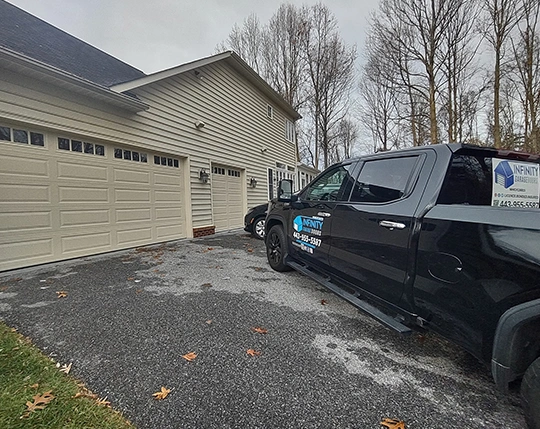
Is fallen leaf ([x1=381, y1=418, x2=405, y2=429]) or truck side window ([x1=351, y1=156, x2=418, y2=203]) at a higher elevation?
truck side window ([x1=351, y1=156, x2=418, y2=203])

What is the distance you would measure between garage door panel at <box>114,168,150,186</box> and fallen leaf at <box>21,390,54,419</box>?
5.06 m

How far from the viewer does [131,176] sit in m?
6.39

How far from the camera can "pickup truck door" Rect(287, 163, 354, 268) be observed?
126 inches

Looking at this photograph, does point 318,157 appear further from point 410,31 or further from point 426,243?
point 426,243

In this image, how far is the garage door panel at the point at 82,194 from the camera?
5.11 metres

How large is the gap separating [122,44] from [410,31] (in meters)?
12.4

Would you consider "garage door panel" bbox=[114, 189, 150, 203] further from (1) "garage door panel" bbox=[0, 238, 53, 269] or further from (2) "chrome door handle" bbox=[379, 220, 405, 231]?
(2) "chrome door handle" bbox=[379, 220, 405, 231]

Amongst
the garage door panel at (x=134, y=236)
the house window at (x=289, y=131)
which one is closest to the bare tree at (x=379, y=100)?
the house window at (x=289, y=131)

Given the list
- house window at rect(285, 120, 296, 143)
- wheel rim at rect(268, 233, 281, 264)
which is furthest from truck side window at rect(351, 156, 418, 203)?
house window at rect(285, 120, 296, 143)

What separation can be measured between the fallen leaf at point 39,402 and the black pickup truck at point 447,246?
2407 mm

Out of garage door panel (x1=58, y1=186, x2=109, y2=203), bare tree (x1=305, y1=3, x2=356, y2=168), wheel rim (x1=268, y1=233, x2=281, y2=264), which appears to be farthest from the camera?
bare tree (x1=305, y1=3, x2=356, y2=168)

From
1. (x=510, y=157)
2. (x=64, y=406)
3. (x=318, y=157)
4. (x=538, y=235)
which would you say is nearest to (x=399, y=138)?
(x=318, y=157)

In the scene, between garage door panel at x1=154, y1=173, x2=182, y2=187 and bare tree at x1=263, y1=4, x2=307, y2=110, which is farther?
bare tree at x1=263, y1=4, x2=307, y2=110

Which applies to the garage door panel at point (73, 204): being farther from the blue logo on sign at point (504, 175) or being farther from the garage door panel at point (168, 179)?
the blue logo on sign at point (504, 175)
